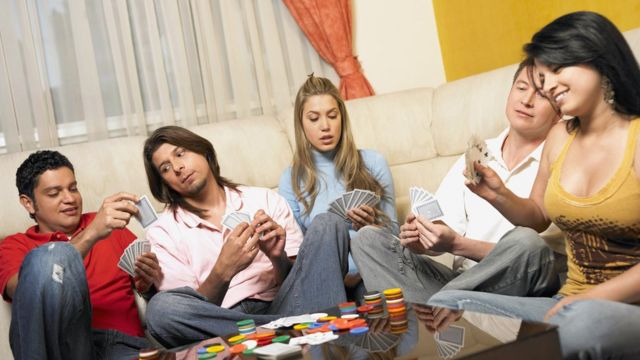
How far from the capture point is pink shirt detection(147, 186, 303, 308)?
2816 millimetres

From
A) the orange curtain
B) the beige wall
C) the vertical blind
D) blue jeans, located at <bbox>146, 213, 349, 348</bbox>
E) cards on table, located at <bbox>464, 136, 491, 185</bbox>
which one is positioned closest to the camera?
cards on table, located at <bbox>464, 136, 491, 185</bbox>

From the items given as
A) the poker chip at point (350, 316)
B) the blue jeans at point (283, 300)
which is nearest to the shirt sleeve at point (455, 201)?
the blue jeans at point (283, 300)

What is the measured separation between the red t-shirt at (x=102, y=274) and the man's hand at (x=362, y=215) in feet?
2.94

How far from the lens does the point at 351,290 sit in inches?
117

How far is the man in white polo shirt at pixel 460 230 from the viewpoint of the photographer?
2479 millimetres

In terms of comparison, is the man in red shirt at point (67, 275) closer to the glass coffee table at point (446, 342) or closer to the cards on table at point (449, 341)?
the glass coffee table at point (446, 342)

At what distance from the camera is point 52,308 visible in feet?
8.17

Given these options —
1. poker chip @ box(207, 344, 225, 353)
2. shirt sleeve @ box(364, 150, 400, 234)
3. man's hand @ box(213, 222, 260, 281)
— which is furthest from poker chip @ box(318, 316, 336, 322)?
shirt sleeve @ box(364, 150, 400, 234)

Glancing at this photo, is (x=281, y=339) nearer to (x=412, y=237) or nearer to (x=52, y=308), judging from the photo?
(x=412, y=237)

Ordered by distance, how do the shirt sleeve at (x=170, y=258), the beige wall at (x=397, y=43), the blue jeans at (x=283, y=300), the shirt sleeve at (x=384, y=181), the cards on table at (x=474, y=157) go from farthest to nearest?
the beige wall at (x=397, y=43)
the shirt sleeve at (x=384, y=181)
the shirt sleeve at (x=170, y=258)
the blue jeans at (x=283, y=300)
the cards on table at (x=474, y=157)

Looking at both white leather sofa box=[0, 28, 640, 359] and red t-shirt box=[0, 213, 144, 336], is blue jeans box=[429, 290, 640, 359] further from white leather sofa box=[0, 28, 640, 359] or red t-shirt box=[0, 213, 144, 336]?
white leather sofa box=[0, 28, 640, 359]

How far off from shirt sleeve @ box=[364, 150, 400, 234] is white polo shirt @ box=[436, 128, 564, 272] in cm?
44

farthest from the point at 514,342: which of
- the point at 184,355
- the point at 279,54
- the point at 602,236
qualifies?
the point at 279,54

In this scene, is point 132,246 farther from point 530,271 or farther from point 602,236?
point 602,236
